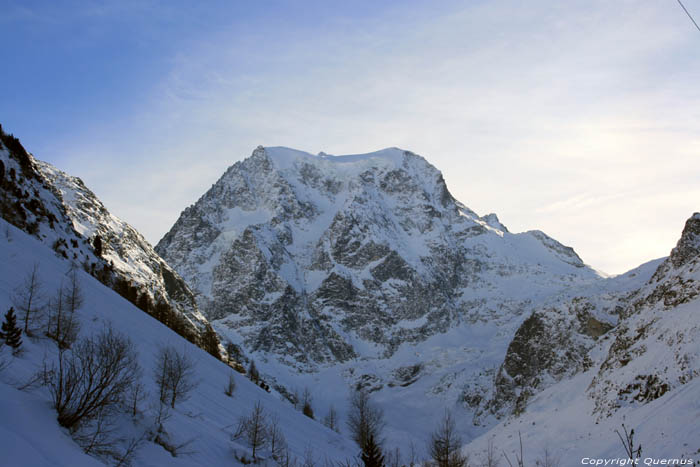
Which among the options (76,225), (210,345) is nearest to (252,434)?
(210,345)

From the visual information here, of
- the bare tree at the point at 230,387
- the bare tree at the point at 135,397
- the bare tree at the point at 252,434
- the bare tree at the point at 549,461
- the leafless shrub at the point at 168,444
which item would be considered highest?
the bare tree at the point at 135,397

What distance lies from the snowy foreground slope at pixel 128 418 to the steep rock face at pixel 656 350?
18.8 m

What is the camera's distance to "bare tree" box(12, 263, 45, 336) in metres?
22.1

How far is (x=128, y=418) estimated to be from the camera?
1741 centimetres

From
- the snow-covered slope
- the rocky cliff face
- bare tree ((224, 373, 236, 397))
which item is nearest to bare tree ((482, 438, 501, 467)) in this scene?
the snow-covered slope

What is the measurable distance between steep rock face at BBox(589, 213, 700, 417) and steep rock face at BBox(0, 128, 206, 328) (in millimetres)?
41882

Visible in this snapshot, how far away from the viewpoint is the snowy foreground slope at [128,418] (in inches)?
441

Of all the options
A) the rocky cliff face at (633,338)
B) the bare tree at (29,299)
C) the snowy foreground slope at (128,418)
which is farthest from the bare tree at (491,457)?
the bare tree at (29,299)

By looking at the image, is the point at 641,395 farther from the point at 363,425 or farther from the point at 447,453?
the point at 363,425

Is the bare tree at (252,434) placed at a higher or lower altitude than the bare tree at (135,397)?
lower

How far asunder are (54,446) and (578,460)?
80.1ft

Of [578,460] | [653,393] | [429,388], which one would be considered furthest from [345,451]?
[429,388]

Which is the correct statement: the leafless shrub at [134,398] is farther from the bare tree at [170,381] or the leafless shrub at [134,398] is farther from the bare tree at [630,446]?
the bare tree at [630,446]

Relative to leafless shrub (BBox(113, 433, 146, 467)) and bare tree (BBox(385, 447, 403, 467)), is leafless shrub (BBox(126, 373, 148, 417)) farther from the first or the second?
bare tree (BBox(385, 447, 403, 467))
